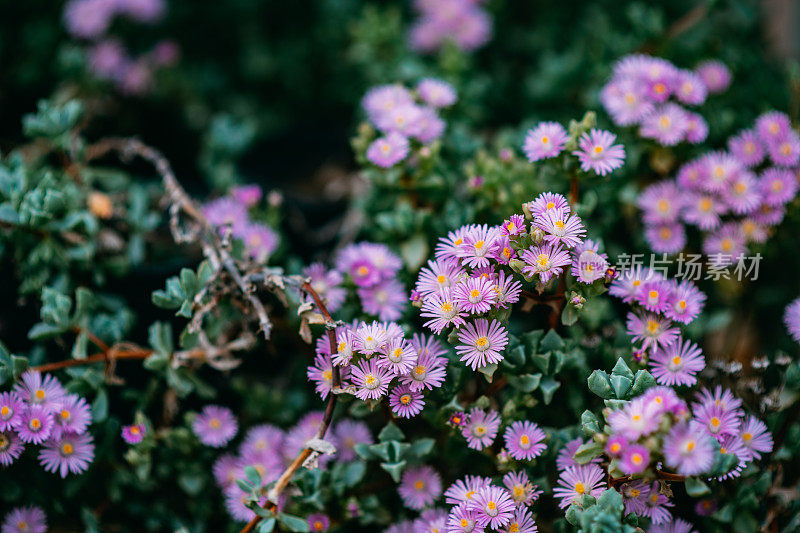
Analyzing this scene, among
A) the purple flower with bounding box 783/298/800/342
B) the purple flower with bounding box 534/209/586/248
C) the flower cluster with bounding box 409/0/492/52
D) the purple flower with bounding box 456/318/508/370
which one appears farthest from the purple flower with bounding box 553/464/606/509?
the flower cluster with bounding box 409/0/492/52

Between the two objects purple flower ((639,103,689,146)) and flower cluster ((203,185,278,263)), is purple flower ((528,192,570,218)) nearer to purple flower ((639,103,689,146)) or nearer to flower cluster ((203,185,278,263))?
purple flower ((639,103,689,146))

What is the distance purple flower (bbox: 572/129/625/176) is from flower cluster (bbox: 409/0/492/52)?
0.84 metres

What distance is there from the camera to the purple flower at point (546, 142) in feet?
3.89

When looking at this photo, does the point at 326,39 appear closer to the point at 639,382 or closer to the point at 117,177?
the point at 117,177

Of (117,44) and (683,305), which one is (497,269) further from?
(117,44)

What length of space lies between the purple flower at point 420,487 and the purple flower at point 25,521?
70cm

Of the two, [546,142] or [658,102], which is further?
[658,102]

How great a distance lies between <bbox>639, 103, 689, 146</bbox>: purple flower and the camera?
1349mm

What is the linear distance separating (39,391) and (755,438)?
125 cm

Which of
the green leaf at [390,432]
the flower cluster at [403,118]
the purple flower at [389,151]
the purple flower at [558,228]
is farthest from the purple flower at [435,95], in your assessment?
the green leaf at [390,432]

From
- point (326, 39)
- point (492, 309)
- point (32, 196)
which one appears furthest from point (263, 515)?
point (326, 39)

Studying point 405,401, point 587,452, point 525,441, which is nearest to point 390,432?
point 405,401

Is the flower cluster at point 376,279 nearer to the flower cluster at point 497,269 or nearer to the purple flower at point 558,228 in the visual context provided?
the flower cluster at point 497,269

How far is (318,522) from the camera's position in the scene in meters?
1.18
